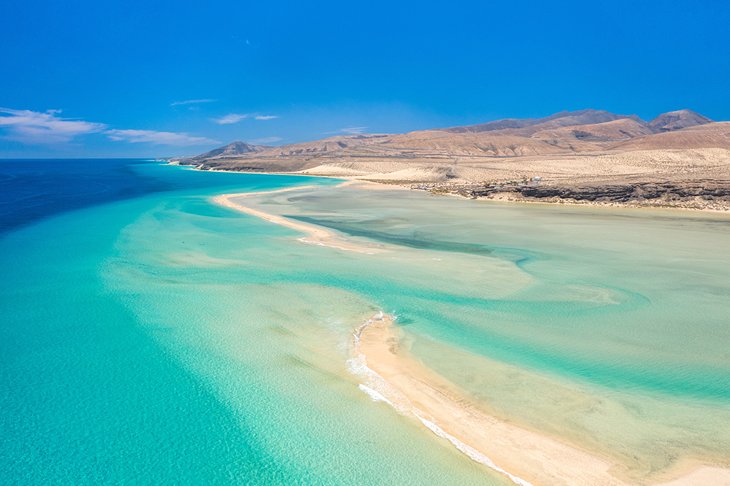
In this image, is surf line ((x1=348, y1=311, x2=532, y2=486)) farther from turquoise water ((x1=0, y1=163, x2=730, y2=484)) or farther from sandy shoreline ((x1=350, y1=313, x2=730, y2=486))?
turquoise water ((x1=0, y1=163, x2=730, y2=484))

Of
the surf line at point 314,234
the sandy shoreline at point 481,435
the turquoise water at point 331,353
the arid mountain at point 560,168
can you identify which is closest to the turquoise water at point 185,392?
the turquoise water at point 331,353

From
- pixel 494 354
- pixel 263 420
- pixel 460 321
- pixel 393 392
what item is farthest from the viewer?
pixel 460 321

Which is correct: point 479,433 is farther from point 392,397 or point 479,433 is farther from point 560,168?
point 560,168

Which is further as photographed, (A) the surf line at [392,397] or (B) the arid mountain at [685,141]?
(B) the arid mountain at [685,141]

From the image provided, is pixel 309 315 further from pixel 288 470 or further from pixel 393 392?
pixel 288 470

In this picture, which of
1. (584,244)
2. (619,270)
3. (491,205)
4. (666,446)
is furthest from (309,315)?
(491,205)

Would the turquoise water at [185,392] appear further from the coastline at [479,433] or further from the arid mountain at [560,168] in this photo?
the arid mountain at [560,168]
